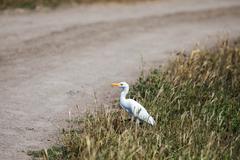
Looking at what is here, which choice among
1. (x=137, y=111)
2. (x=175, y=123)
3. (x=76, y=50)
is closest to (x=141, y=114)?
(x=137, y=111)

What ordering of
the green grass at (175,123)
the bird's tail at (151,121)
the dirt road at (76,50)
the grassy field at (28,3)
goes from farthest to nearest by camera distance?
the grassy field at (28,3) → the dirt road at (76,50) → the bird's tail at (151,121) → the green grass at (175,123)

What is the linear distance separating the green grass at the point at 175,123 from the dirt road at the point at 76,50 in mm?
644

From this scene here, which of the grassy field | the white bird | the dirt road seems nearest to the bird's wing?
the white bird

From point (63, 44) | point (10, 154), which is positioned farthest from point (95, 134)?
point (63, 44)

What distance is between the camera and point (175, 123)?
808cm

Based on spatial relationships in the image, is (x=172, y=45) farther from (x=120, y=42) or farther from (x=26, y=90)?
(x=26, y=90)

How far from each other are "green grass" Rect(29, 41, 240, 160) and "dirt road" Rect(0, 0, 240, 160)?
0.64 meters

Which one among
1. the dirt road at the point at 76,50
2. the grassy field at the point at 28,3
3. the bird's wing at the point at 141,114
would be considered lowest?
the dirt road at the point at 76,50

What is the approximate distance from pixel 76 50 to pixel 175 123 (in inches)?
217

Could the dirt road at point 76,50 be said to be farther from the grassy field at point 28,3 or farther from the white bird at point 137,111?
the white bird at point 137,111

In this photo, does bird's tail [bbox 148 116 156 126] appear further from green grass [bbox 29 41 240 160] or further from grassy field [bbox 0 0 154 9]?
grassy field [bbox 0 0 154 9]

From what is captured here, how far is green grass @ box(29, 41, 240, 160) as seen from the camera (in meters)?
7.04

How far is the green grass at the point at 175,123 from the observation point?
277 inches

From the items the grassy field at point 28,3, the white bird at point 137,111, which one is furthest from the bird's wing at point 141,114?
the grassy field at point 28,3
